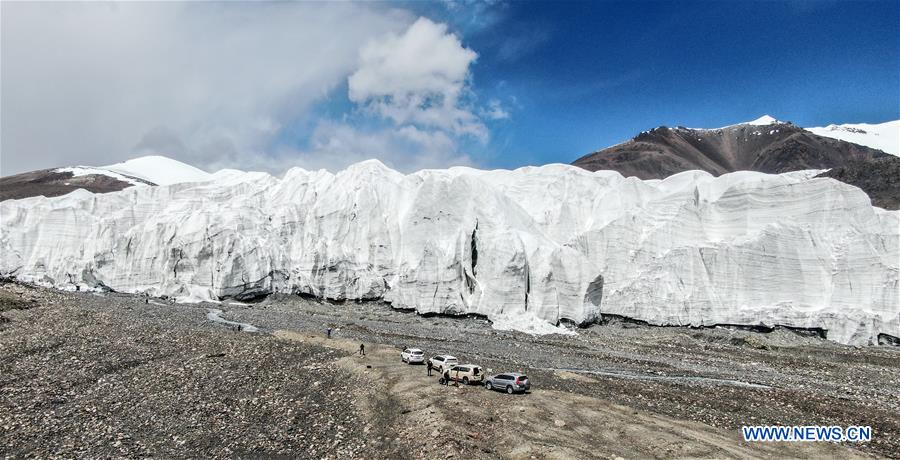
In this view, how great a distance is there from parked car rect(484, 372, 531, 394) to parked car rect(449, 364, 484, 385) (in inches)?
33.1

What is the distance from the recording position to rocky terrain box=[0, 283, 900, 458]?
1731cm

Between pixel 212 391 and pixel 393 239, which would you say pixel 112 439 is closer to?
pixel 212 391

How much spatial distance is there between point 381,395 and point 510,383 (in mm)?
5381

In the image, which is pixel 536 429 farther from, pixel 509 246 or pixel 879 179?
pixel 879 179

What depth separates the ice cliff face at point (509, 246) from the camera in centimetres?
5066

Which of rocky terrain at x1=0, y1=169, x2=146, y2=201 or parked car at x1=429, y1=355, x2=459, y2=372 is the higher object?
rocky terrain at x1=0, y1=169, x2=146, y2=201

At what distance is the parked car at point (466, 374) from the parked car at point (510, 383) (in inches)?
33.1

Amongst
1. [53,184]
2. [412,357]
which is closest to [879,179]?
[412,357]

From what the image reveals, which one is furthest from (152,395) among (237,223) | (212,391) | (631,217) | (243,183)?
(243,183)

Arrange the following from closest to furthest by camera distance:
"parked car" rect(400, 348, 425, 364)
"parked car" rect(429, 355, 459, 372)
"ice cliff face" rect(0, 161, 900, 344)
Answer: "parked car" rect(429, 355, 459, 372) → "parked car" rect(400, 348, 425, 364) → "ice cliff face" rect(0, 161, 900, 344)

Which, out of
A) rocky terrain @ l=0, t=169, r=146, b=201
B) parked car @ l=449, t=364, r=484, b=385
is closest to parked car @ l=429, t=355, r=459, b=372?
parked car @ l=449, t=364, r=484, b=385

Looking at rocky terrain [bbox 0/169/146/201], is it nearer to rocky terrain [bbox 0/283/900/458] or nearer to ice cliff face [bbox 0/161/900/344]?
ice cliff face [bbox 0/161/900/344]

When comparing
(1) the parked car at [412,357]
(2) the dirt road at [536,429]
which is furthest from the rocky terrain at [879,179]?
(1) the parked car at [412,357]

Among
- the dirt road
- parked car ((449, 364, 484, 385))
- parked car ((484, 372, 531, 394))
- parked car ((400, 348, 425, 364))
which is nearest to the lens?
the dirt road
